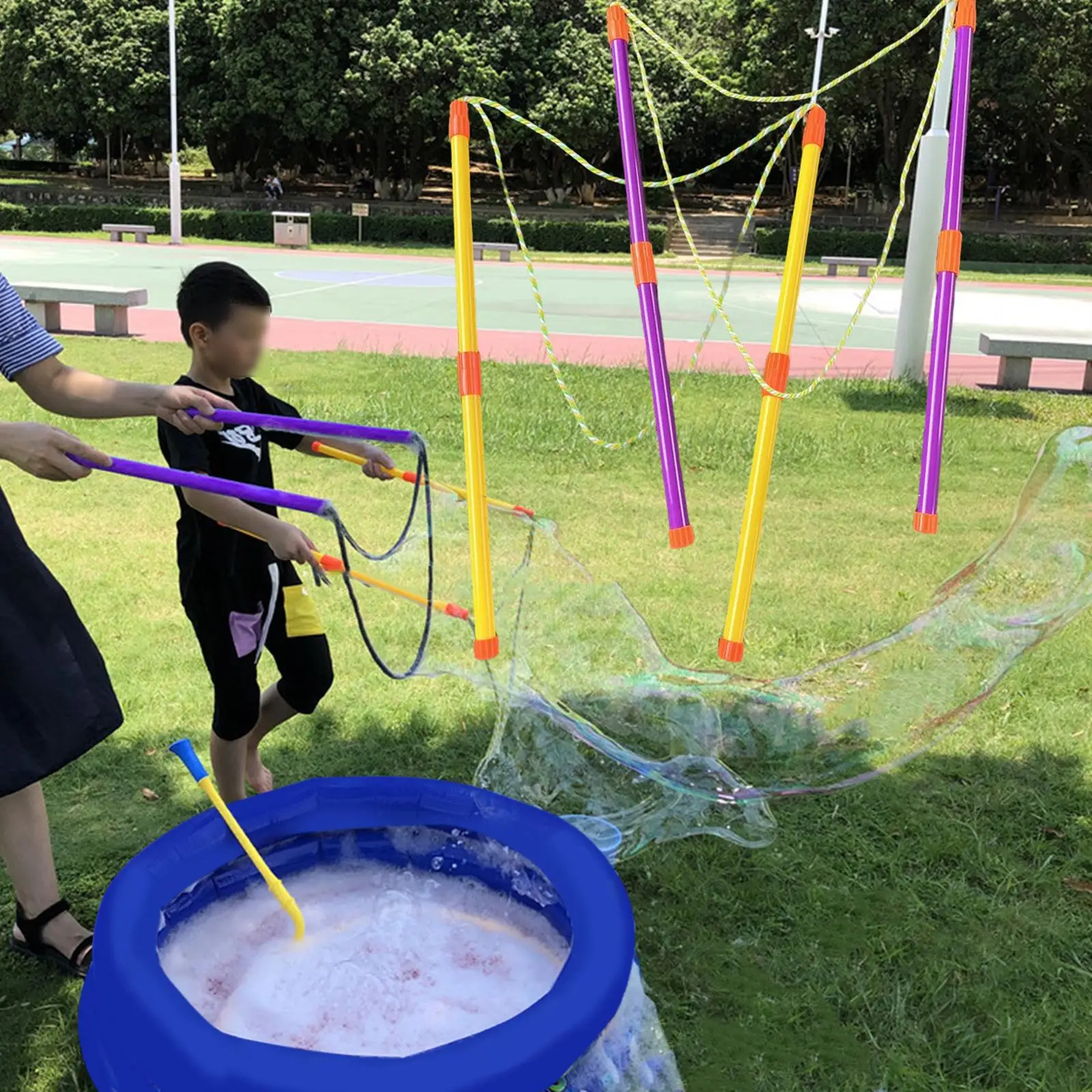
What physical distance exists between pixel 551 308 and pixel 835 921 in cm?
1228

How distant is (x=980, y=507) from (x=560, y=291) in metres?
11.5

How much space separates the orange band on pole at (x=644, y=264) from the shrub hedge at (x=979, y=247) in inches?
935

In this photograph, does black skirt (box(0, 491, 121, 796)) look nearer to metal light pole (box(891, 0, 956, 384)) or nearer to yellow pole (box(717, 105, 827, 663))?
yellow pole (box(717, 105, 827, 663))

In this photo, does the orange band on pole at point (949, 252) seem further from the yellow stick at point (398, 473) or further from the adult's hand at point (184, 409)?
the adult's hand at point (184, 409)

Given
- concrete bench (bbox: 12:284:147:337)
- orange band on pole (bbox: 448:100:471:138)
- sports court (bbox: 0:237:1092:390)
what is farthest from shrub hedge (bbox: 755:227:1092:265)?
orange band on pole (bbox: 448:100:471:138)

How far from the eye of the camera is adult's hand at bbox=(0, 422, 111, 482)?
203 cm

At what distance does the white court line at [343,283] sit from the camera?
15.0m

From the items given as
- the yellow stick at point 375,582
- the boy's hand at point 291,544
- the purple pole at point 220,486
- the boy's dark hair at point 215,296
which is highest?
the boy's dark hair at point 215,296

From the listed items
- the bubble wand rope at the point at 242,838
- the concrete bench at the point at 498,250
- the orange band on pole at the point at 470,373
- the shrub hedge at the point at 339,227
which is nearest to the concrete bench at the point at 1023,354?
the orange band on pole at the point at 470,373

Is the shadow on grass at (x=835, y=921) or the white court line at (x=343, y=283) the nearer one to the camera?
the shadow on grass at (x=835, y=921)

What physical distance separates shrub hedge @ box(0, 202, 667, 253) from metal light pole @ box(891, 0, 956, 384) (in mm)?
16927

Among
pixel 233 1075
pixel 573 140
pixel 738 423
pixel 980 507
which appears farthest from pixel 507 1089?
pixel 573 140

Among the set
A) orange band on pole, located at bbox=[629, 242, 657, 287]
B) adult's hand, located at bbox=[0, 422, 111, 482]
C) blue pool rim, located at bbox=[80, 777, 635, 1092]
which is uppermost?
orange band on pole, located at bbox=[629, 242, 657, 287]

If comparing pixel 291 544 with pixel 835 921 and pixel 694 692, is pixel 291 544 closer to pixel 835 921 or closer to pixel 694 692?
pixel 694 692
